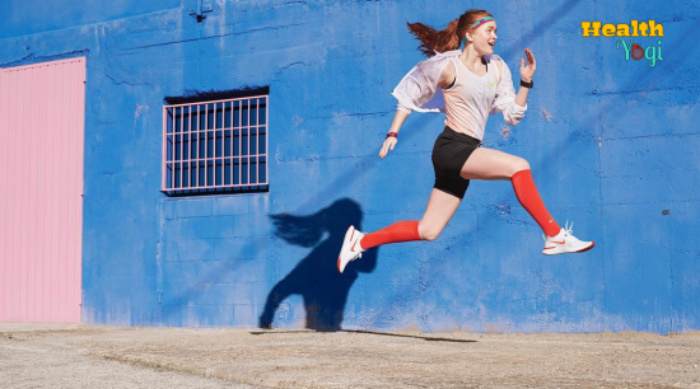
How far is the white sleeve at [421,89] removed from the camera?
7.93m

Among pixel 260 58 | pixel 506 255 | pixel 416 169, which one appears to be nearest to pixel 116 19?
pixel 260 58

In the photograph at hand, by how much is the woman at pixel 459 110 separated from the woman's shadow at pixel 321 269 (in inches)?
103

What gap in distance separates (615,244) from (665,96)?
1.58 m

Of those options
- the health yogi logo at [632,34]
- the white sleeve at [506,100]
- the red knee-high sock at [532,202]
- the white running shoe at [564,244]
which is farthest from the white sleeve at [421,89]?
the health yogi logo at [632,34]

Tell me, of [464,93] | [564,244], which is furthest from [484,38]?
[564,244]

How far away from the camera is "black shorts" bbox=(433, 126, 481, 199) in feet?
24.7

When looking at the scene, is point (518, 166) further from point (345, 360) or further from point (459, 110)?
point (345, 360)

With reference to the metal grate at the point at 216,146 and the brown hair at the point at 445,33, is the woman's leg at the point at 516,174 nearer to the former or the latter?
the brown hair at the point at 445,33

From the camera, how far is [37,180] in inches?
498

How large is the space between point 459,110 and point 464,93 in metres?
0.14

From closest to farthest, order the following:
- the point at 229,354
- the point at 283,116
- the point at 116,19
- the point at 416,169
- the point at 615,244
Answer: the point at 229,354, the point at 615,244, the point at 416,169, the point at 283,116, the point at 116,19

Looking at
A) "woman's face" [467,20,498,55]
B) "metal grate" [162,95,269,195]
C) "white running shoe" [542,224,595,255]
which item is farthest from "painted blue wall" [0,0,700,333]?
"white running shoe" [542,224,595,255]

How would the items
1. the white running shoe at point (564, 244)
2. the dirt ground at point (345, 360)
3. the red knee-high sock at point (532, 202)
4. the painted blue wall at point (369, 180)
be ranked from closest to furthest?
1. the dirt ground at point (345, 360)
2. the white running shoe at point (564, 244)
3. the red knee-high sock at point (532, 202)
4. the painted blue wall at point (369, 180)

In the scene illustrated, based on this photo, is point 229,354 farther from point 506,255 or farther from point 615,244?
point 615,244
